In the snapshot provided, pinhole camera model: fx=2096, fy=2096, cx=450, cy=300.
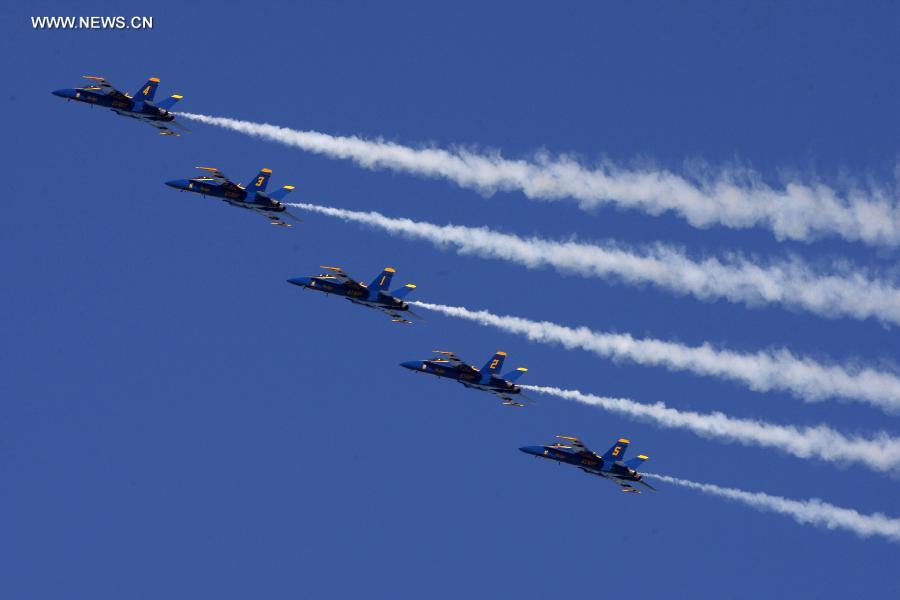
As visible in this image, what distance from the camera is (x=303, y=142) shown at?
142m

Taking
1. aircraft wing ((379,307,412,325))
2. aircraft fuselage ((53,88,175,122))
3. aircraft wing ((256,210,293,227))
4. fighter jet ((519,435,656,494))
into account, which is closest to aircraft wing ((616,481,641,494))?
fighter jet ((519,435,656,494))

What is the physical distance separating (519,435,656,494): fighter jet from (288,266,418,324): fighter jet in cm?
1284

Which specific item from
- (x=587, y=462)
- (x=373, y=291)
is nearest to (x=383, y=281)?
(x=373, y=291)

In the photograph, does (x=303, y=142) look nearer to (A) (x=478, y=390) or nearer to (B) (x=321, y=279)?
(B) (x=321, y=279)

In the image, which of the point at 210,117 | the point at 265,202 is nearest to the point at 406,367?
the point at 265,202

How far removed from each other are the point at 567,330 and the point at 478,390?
23.7 ft

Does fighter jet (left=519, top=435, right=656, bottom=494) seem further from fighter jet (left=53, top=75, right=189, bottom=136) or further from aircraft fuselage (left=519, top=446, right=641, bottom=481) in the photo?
fighter jet (left=53, top=75, right=189, bottom=136)

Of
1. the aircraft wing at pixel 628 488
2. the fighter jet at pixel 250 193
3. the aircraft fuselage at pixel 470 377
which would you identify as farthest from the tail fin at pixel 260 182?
the aircraft wing at pixel 628 488

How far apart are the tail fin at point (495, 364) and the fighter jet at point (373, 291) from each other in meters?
5.60

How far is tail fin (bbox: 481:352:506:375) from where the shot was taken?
433ft

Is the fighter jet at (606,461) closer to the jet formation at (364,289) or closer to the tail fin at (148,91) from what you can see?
the jet formation at (364,289)

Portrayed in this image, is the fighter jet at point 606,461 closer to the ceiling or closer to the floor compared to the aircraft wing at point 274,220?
closer to the floor

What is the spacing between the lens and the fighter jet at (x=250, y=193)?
134 meters

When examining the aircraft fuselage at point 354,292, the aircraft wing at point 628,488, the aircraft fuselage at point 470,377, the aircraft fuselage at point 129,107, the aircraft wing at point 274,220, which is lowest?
the aircraft wing at point 628,488
